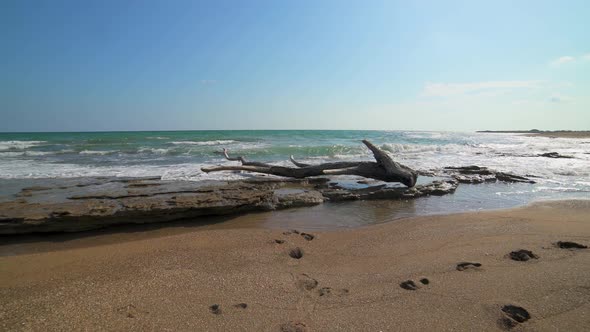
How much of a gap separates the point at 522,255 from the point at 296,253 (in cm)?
234

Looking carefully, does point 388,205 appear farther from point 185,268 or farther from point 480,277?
point 185,268

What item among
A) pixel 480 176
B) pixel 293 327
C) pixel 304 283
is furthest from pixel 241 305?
pixel 480 176

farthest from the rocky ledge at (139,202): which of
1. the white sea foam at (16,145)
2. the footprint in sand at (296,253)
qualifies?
the white sea foam at (16,145)

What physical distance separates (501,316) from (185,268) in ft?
8.61

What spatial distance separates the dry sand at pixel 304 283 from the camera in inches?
78.5

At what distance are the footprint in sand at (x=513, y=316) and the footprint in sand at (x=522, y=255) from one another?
1.09 m

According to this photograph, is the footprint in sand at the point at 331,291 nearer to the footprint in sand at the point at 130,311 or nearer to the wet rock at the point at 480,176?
the footprint in sand at the point at 130,311

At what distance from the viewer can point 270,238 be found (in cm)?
371

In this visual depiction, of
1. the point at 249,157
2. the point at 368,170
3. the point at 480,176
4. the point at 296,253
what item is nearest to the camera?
the point at 296,253

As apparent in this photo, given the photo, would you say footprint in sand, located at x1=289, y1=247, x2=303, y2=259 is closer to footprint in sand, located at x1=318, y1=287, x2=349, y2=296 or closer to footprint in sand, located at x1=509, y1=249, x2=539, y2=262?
footprint in sand, located at x1=318, y1=287, x2=349, y2=296

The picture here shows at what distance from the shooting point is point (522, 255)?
9.77 feet

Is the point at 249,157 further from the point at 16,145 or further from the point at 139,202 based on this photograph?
the point at 16,145

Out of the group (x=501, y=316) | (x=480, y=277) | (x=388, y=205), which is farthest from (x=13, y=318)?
(x=388, y=205)

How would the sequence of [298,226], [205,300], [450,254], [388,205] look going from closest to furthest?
[205,300]
[450,254]
[298,226]
[388,205]
